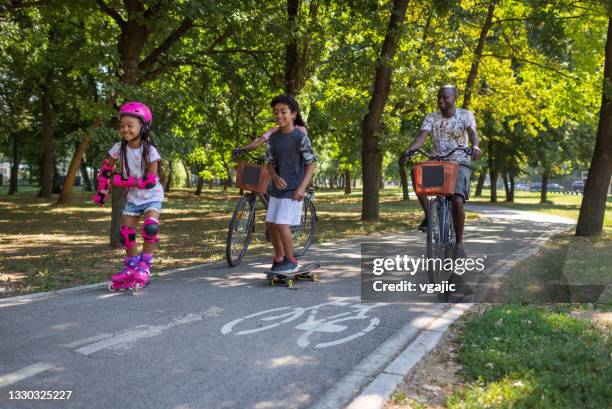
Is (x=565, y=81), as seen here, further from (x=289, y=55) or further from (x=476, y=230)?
(x=289, y=55)

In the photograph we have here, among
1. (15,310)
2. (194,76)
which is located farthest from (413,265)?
(194,76)

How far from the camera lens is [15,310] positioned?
15.9ft

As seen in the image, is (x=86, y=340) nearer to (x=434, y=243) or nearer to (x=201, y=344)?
(x=201, y=344)

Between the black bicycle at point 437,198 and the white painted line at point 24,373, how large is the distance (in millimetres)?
3715

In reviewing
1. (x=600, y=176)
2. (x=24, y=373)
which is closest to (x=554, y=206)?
(x=600, y=176)

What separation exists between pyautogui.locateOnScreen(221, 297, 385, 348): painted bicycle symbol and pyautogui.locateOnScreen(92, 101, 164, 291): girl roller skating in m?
1.57

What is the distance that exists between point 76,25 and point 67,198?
10.1m

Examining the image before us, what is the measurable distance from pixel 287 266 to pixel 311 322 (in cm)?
162

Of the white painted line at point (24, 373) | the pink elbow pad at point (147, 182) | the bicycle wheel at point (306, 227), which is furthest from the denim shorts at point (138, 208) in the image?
the bicycle wheel at point (306, 227)

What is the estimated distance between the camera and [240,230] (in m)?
7.45

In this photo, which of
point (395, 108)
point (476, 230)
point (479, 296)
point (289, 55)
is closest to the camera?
point (479, 296)

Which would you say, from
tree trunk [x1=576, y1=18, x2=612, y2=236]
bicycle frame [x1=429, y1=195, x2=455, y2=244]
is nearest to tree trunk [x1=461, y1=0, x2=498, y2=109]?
tree trunk [x1=576, y1=18, x2=612, y2=236]

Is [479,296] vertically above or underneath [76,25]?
underneath

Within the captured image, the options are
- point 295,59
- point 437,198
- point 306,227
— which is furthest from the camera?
point 295,59
